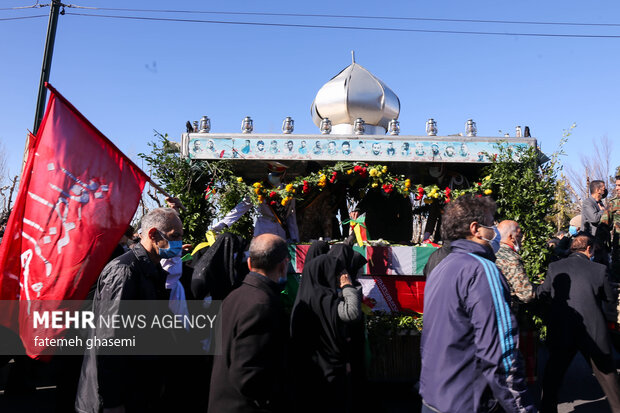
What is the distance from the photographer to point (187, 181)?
6289 millimetres

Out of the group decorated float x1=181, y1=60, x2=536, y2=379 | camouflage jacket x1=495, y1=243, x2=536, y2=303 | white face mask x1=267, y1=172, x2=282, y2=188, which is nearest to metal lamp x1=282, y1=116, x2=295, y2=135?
decorated float x1=181, y1=60, x2=536, y2=379

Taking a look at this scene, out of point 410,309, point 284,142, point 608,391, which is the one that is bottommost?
point 608,391

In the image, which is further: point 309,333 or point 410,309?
point 410,309

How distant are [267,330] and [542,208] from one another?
4.89 metres

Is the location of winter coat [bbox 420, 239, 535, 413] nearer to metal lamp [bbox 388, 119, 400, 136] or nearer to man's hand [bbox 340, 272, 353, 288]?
man's hand [bbox 340, 272, 353, 288]

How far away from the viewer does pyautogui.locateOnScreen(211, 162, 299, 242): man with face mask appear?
630 cm

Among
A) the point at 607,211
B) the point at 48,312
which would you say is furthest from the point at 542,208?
the point at 48,312

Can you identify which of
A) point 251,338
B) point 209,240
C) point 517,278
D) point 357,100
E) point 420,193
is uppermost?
point 357,100

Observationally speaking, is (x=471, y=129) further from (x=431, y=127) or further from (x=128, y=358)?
(x=128, y=358)

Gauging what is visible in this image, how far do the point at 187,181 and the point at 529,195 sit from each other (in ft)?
15.2

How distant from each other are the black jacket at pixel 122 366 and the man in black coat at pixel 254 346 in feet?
1.42

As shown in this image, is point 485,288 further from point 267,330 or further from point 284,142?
point 284,142

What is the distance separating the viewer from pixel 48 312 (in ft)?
11.1

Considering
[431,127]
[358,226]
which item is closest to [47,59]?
[358,226]
